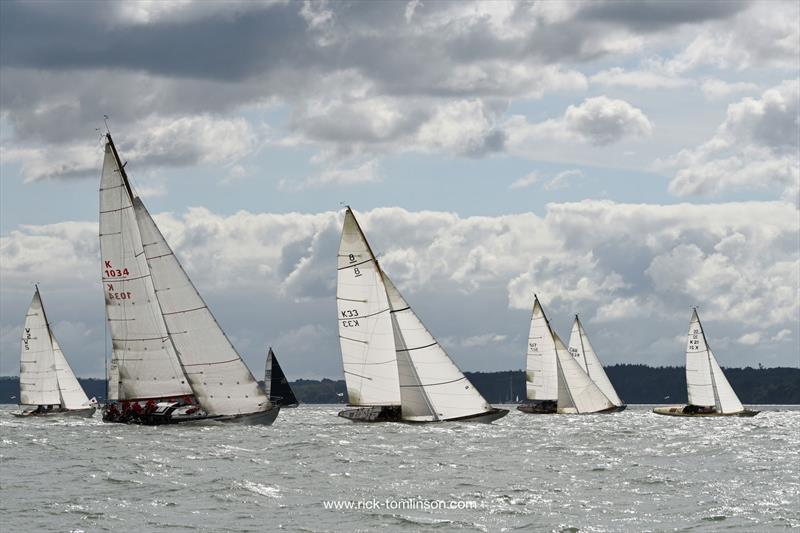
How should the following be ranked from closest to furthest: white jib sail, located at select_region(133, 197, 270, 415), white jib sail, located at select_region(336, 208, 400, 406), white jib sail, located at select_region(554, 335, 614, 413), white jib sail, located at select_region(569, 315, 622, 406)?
white jib sail, located at select_region(133, 197, 270, 415) < white jib sail, located at select_region(336, 208, 400, 406) < white jib sail, located at select_region(554, 335, 614, 413) < white jib sail, located at select_region(569, 315, 622, 406)

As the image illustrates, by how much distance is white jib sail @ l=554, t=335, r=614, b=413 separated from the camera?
316 ft

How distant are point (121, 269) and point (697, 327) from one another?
55.5m

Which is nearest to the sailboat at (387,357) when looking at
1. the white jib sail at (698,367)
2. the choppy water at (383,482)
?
the choppy water at (383,482)

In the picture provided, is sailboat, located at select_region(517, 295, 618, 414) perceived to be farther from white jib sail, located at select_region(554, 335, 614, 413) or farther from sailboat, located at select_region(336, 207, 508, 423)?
sailboat, located at select_region(336, 207, 508, 423)

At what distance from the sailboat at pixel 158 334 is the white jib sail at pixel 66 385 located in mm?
34917

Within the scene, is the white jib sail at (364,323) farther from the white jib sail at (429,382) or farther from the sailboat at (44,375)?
the sailboat at (44,375)

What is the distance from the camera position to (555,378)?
101 m

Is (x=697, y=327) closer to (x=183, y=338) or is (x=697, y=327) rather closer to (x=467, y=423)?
(x=467, y=423)

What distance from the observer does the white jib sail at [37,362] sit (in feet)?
293

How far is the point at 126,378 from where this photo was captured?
199 feet

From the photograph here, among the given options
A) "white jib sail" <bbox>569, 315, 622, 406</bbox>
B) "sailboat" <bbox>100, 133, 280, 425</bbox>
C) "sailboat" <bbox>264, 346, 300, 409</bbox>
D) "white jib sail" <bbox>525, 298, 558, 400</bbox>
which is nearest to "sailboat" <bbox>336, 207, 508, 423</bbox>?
"sailboat" <bbox>100, 133, 280, 425</bbox>

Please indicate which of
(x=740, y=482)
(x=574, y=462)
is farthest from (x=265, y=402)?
(x=740, y=482)

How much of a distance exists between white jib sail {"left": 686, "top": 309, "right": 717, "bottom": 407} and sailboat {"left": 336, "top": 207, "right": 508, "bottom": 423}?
40.0 meters

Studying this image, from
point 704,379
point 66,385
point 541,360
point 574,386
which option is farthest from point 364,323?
point 704,379
